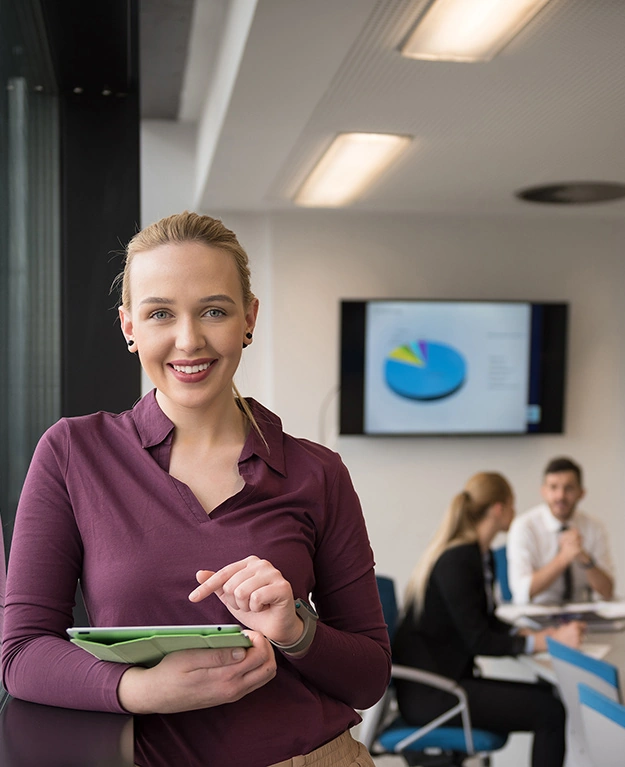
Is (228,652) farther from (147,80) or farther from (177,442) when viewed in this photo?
(147,80)

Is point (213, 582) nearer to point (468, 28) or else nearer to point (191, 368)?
point (191, 368)

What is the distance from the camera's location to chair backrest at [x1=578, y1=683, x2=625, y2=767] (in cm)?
237

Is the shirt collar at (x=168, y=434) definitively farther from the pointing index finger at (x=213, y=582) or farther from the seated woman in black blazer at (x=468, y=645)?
the seated woman in black blazer at (x=468, y=645)

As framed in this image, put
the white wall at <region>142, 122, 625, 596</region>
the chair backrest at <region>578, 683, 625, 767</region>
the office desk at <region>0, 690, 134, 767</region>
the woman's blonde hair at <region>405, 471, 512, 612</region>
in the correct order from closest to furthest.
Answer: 1. the office desk at <region>0, 690, 134, 767</region>
2. the chair backrest at <region>578, 683, 625, 767</region>
3. the woman's blonde hair at <region>405, 471, 512, 612</region>
4. the white wall at <region>142, 122, 625, 596</region>

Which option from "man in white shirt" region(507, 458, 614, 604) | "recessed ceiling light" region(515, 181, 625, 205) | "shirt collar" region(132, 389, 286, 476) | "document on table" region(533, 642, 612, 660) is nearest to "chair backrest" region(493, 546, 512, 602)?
"man in white shirt" region(507, 458, 614, 604)

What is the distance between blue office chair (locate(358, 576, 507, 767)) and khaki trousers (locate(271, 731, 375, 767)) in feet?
7.41

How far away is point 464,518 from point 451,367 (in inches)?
79.2

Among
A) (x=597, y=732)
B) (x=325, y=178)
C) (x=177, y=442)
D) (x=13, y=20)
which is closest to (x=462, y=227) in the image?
(x=325, y=178)

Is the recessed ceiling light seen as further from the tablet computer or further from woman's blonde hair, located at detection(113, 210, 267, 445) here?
the tablet computer

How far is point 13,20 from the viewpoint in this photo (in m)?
1.71

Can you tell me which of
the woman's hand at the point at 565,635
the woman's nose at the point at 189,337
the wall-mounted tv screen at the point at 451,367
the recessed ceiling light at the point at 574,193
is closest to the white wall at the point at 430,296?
the wall-mounted tv screen at the point at 451,367

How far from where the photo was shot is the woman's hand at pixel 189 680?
1.07 m

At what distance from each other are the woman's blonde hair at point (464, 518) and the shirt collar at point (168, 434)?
8.27ft

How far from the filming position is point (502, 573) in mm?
4961
